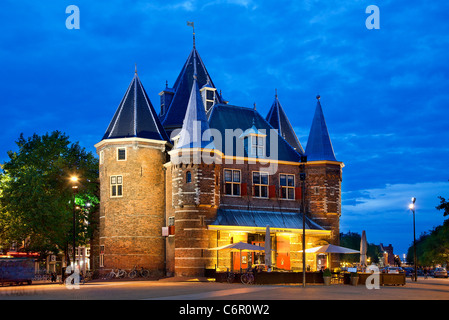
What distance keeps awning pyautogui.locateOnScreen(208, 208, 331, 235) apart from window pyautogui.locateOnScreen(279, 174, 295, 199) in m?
1.57

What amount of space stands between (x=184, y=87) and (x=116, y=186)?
12.7 metres

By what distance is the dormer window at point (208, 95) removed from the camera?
49625 millimetres

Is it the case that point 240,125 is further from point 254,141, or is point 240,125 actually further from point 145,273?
point 145,273

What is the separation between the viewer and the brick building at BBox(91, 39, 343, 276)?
4153cm

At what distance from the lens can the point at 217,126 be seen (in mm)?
46219

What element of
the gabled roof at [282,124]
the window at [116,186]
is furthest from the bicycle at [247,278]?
the gabled roof at [282,124]

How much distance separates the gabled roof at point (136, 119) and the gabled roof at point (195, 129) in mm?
4694

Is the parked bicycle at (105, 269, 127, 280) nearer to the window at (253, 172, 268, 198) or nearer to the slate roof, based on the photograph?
the slate roof

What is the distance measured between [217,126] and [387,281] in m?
19.2

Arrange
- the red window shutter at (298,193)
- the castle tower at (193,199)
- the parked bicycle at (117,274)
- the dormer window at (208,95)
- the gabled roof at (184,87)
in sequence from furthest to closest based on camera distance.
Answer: the gabled roof at (184,87) < the dormer window at (208,95) < the red window shutter at (298,193) < the parked bicycle at (117,274) < the castle tower at (193,199)

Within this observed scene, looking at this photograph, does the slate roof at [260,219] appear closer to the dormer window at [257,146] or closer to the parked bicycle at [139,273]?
the dormer window at [257,146]

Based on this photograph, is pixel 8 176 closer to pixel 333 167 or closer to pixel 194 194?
pixel 194 194
